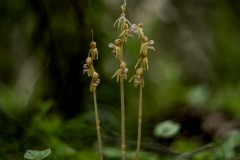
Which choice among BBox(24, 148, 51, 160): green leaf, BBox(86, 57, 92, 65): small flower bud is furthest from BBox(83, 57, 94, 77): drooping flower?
BBox(24, 148, 51, 160): green leaf

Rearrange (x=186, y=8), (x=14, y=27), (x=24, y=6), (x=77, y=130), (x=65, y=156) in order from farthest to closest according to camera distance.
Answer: (x=186, y=8)
(x=14, y=27)
(x=24, y=6)
(x=77, y=130)
(x=65, y=156)

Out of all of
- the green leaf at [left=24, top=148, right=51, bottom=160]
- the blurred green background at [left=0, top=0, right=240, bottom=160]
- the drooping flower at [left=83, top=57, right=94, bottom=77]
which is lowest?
the green leaf at [left=24, top=148, right=51, bottom=160]

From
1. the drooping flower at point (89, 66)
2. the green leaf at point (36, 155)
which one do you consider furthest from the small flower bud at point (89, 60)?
the green leaf at point (36, 155)

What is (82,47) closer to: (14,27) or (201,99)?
(14,27)

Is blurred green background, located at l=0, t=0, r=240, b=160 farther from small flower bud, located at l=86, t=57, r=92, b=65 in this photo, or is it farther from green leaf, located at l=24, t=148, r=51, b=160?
small flower bud, located at l=86, t=57, r=92, b=65

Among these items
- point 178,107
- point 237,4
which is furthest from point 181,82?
point 237,4

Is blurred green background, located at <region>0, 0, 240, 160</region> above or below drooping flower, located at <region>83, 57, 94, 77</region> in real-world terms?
above

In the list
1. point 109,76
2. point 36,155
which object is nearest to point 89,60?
point 36,155

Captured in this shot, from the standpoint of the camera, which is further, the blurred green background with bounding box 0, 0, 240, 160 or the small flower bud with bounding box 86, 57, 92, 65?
the blurred green background with bounding box 0, 0, 240, 160
